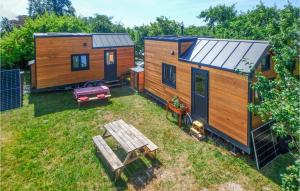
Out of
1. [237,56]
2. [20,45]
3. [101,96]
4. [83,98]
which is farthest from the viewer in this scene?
[20,45]

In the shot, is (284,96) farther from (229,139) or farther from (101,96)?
(101,96)

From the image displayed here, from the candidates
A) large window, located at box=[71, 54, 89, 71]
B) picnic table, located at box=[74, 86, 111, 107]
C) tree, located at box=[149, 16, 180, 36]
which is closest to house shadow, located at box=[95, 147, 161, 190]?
picnic table, located at box=[74, 86, 111, 107]

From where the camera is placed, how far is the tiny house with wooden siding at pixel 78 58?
50.3 feet

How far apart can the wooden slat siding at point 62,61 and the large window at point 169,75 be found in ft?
21.3

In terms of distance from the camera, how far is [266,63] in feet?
27.3

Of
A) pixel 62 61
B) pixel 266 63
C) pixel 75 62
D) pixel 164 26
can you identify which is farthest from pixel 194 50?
pixel 164 26

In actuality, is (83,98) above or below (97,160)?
above

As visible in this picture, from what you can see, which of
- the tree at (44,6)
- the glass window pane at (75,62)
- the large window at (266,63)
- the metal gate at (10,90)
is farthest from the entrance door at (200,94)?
the tree at (44,6)

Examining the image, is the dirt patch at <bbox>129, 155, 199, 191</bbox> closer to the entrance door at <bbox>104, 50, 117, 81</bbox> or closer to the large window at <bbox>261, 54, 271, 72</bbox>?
the large window at <bbox>261, 54, 271, 72</bbox>

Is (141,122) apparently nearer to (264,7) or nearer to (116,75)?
(116,75)

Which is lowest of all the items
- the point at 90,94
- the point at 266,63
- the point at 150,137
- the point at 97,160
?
the point at 97,160

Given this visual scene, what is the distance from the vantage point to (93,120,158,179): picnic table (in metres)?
7.22

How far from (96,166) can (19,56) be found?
16370 mm

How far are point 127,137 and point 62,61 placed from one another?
10143 millimetres
